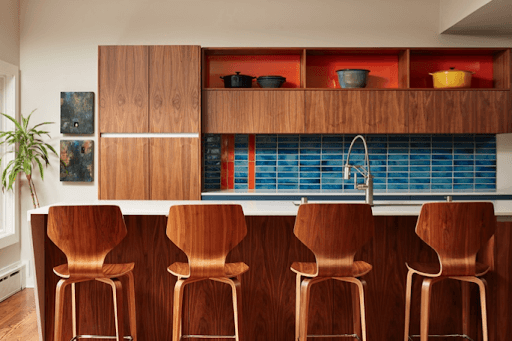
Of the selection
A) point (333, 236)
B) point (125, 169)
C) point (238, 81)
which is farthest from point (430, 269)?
point (125, 169)

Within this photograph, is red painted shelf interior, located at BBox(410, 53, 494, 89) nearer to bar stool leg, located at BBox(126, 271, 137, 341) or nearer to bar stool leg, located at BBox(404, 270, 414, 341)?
bar stool leg, located at BBox(404, 270, 414, 341)

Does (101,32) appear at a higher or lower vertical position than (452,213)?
higher

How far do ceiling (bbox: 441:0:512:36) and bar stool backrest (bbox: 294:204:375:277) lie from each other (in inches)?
99.1

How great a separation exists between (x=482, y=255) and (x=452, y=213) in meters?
0.55

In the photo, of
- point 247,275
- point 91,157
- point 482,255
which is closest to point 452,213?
point 482,255

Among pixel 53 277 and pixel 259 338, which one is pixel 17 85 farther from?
pixel 259 338

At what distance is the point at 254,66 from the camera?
4.60 metres

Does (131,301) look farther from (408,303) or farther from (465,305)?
(465,305)

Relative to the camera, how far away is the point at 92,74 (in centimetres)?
442

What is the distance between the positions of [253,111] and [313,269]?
2241mm

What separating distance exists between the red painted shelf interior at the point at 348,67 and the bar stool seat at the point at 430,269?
8.56ft

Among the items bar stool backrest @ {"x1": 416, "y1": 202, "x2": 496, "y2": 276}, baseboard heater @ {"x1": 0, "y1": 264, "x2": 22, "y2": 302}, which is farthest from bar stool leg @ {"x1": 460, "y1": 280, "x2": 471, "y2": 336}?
baseboard heater @ {"x1": 0, "y1": 264, "x2": 22, "y2": 302}

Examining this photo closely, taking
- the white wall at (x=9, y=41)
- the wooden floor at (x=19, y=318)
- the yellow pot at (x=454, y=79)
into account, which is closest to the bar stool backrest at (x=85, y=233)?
the wooden floor at (x=19, y=318)

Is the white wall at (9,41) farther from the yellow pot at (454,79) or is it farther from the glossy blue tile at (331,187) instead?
the yellow pot at (454,79)
